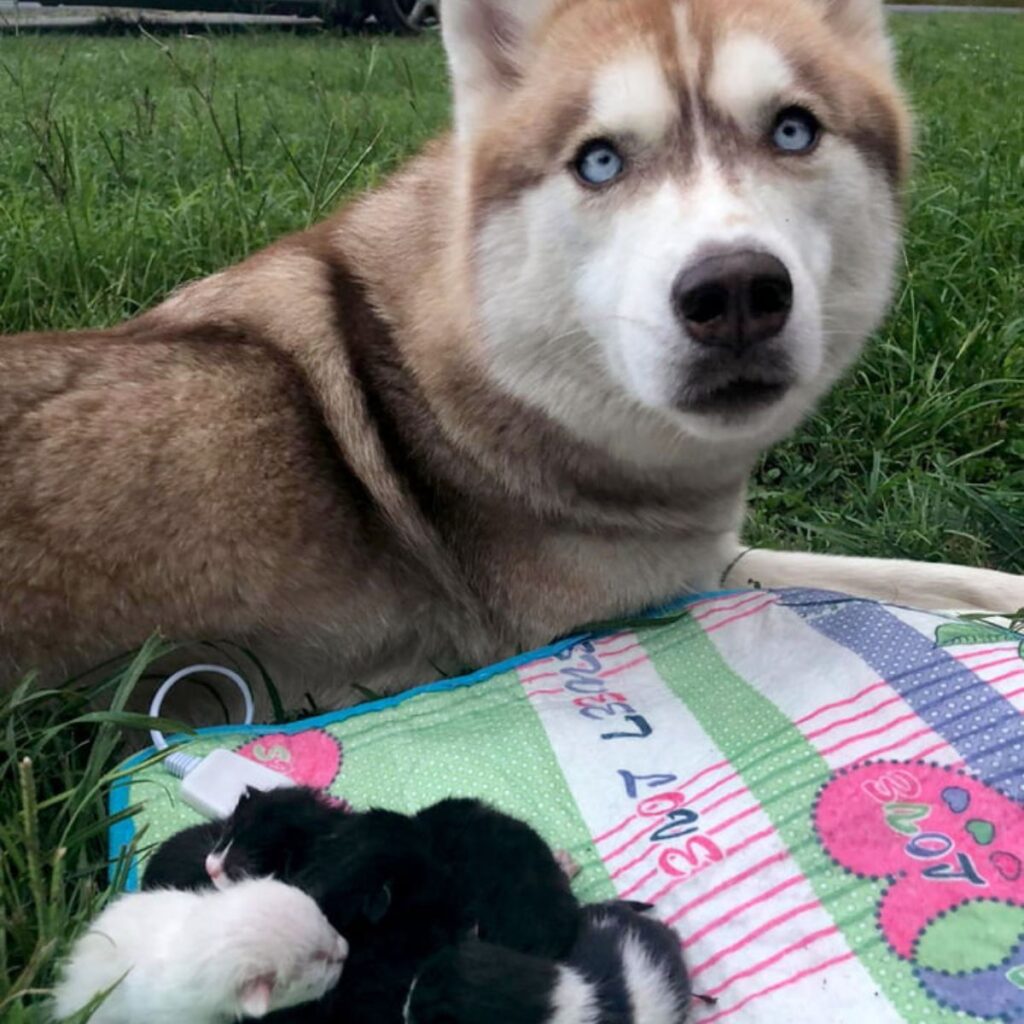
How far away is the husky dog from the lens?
6.86ft

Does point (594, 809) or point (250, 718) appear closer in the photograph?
point (594, 809)

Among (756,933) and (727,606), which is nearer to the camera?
(756,933)

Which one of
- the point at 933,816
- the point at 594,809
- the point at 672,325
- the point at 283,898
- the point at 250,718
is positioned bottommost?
the point at 250,718

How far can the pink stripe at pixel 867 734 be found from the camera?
78.3 inches

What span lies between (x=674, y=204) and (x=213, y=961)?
1366 mm

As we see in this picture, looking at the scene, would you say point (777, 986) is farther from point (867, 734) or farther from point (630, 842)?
point (867, 734)

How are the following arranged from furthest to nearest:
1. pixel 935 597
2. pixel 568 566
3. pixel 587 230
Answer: pixel 935 597 → pixel 568 566 → pixel 587 230

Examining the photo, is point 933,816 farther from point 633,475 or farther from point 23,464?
point 23,464

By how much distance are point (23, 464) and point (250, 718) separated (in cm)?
63

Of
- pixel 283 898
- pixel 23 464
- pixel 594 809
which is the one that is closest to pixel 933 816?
pixel 594 809

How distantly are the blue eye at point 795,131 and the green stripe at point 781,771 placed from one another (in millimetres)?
946

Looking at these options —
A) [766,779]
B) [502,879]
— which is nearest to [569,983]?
[502,879]

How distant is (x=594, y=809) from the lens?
6.45 feet

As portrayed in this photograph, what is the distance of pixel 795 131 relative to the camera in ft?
7.03
